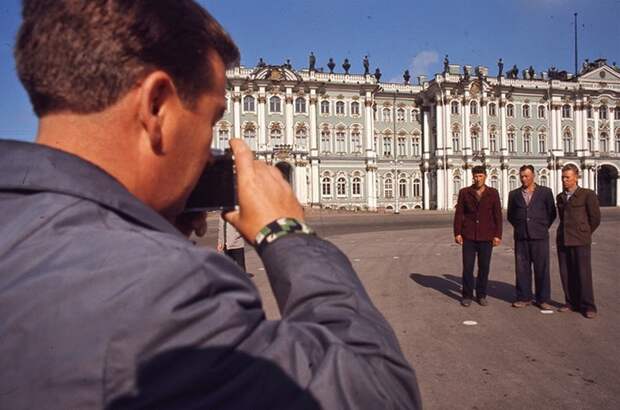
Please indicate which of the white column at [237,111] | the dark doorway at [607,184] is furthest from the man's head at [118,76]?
the dark doorway at [607,184]

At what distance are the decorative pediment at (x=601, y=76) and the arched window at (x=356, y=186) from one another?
26.0 metres

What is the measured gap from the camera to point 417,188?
155 ft

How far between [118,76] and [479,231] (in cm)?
634

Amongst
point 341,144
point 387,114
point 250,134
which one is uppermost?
point 387,114

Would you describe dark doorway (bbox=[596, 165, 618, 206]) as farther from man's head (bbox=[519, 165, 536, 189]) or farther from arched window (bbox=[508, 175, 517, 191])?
man's head (bbox=[519, 165, 536, 189])

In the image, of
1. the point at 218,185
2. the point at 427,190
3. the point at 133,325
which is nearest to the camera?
the point at 133,325

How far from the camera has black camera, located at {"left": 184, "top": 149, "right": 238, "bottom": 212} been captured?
1.14 metres

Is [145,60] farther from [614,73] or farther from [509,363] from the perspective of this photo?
[614,73]

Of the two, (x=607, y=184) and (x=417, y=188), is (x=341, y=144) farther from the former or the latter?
(x=607, y=184)

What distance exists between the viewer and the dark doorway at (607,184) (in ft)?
164

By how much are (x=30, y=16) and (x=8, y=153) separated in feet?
0.92

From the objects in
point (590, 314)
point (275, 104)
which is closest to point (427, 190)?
point (275, 104)

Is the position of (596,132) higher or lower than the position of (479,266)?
higher

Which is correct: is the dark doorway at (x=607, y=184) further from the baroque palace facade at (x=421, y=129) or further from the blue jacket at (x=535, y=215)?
the blue jacket at (x=535, y=215)
